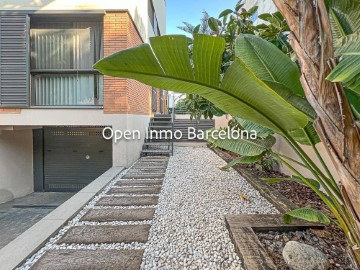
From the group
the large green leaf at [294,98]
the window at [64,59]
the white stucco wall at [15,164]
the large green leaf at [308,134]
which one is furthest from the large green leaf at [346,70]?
the white stucco wall at [15,164]

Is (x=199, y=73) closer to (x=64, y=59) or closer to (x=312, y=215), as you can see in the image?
(x=312, y=215)

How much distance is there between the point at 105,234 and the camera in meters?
2.54

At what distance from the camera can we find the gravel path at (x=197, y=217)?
6.79ft

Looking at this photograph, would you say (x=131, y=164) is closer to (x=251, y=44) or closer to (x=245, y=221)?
(x=245, y=221)

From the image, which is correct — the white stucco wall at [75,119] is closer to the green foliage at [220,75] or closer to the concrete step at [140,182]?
the concrete step at [140,182]

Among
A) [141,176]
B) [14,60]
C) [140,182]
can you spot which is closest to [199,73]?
[140,182]

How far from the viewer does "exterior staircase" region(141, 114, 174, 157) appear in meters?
7.86

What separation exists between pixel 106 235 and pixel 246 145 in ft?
5.95

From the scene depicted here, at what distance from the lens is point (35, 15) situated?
19.0 feet

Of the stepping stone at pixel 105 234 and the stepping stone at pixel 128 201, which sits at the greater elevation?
the stepping stone at pixel 128 201

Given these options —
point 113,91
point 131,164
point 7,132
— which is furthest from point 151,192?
point 7,132

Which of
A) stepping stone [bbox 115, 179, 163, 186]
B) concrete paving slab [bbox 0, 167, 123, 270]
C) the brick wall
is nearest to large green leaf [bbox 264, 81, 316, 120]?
concrete paving slab [bbox 0, 167, 123, 270]

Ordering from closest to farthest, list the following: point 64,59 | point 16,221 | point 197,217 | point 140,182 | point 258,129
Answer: point 258,129
point 197,217
point 140,182
point 16,221
point 64,59

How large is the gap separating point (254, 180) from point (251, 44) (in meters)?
3.11
